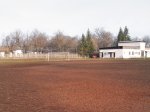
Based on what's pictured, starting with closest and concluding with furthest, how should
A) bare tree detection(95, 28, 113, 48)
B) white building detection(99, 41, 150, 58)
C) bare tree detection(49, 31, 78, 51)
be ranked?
white building detection(99, 41, 150, 58)
bare tree detection(49, 31, 78, 51)
bare tree detection(95, 28, 113, 48)

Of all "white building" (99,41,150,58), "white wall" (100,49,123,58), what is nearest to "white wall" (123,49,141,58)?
"white building" (99,41,150,58)

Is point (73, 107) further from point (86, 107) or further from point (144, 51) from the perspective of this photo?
point (144, 51)

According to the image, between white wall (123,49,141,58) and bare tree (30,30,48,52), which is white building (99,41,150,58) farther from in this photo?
bare tree (30,30,48,52)

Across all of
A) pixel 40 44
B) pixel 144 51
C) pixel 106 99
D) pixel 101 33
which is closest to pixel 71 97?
pixel 106 99

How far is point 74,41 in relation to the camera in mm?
131375

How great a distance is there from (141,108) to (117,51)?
86.6 meters

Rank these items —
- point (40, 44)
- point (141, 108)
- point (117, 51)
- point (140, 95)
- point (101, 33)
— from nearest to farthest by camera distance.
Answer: point (141, 108), point (140, 95), point (117, 51), point (40, 44), point (101, 33)

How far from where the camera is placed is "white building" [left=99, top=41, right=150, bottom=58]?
312ft

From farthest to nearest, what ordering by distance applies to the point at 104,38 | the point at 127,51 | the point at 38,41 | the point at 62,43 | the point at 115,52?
the point at 104,38 < the point at 38,41 < the point at 62,43 < the point at 115,52 < the point at 127,51

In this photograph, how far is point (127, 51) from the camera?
313 feet

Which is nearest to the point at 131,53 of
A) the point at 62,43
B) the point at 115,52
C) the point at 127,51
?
the point at 127,51

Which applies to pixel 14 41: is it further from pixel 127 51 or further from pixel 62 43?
pixel 127 51

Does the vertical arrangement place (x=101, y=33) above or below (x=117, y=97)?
above

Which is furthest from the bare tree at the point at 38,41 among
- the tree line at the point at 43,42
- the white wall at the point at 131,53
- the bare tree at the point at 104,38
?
the white wall at the point at 131,53
